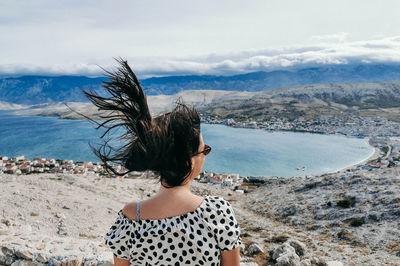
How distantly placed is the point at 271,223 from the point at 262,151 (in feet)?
247

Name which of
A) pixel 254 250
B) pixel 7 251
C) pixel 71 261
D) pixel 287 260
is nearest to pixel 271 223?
pixel 254 250

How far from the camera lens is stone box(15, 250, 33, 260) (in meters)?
4.38

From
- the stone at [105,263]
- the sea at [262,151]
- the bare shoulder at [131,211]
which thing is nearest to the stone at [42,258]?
the stone at [105,263]

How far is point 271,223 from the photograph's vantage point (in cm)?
1744

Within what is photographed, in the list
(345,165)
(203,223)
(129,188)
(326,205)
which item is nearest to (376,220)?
(326,205)

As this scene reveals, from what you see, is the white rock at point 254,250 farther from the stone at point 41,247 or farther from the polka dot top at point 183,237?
the polka dot top at point 183,237

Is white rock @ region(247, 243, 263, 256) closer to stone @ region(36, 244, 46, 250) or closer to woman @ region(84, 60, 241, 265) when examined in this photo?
stone @ region(36, 244, 46, 250)

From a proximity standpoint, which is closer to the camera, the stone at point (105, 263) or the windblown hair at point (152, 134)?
the windblown hair at point (152, 134)

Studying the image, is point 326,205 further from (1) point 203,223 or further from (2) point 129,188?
(1) point 203,223

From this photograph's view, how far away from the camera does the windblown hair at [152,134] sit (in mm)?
1472

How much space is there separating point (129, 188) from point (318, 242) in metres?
18.1

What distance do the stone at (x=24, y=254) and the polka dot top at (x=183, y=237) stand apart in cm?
390

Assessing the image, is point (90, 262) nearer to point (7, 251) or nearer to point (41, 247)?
point (41, 247)

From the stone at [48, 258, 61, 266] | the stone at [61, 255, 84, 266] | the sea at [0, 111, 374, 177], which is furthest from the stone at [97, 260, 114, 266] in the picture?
the sea at [0, 111, 374, 177]
